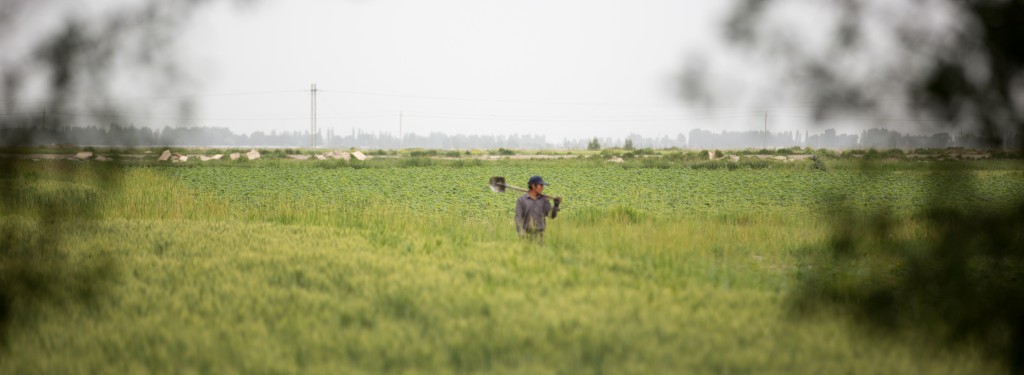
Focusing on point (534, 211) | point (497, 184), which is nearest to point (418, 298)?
point (534, 211)

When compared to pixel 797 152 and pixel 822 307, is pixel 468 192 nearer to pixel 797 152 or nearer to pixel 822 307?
pixel 822 307

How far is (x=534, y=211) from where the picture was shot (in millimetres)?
9664

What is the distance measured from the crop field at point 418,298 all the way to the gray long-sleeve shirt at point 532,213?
1.27 ft

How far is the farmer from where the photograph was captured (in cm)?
954

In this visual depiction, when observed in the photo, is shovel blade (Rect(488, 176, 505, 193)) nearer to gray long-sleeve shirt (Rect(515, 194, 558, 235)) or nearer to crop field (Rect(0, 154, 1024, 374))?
crop field (Rect(0, 154, 1024, 374))

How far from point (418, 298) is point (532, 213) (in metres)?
4.32

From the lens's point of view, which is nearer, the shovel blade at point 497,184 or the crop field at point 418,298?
the crop field at point 418,298

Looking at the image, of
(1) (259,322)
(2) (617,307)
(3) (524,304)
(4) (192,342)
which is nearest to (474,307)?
(3) (524,304)

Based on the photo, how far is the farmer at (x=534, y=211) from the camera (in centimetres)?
954

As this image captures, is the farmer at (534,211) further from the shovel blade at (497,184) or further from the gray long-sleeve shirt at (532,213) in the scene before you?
the shovel blade at (497,184)

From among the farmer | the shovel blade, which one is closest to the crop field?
the farmer

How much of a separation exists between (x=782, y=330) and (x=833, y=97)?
2507 mm

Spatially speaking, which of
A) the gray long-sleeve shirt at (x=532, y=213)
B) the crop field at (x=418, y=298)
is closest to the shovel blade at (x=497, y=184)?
the crop field at (x=418, y=298)

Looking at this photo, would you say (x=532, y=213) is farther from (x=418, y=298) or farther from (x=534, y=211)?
(x=418, y=298)
